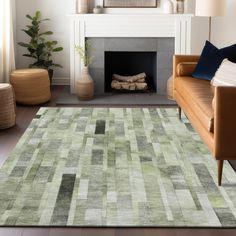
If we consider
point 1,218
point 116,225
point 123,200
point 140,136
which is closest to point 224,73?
point 140,136

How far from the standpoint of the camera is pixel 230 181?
3.29 metres

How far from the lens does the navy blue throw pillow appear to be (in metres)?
4.68

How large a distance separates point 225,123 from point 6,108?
2.23 metres

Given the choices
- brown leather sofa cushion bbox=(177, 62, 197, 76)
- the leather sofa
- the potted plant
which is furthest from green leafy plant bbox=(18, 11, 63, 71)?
the leather sofa

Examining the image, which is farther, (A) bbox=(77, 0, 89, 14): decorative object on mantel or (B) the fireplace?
(B) the fireplace

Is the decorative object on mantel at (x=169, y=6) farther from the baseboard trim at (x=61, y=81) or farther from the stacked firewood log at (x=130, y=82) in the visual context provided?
the baseboard trim at (x=61, y=81)

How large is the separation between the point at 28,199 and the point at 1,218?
0.89 feet

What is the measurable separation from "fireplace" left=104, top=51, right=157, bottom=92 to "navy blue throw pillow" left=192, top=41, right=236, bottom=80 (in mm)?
1656

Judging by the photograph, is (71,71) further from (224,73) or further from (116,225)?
(116,225)

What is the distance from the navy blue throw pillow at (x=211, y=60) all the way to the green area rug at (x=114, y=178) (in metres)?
0.50

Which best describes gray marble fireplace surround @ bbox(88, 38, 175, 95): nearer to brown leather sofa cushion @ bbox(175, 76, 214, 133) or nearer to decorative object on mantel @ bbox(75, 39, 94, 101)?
decorative object on mantel @ bbox(75, 39, 94, 101)

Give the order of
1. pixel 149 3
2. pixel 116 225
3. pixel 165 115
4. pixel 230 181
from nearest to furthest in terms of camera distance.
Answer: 1. pixel 116 225
2. pixel 230 181
3. pixel 165 115
4. pixel 149 3

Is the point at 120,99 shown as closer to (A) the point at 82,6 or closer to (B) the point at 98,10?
(B) the point at 98,10

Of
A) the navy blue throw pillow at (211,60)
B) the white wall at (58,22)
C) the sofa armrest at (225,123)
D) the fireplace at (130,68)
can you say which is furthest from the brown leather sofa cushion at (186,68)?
the sofa armrest at (225,123)
